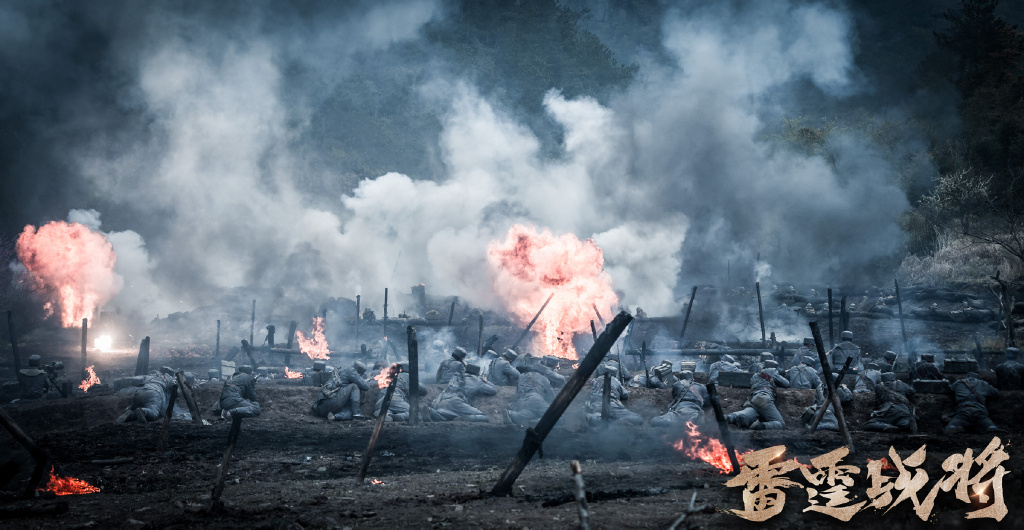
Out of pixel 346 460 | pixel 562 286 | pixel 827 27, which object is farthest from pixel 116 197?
pixel 827 27

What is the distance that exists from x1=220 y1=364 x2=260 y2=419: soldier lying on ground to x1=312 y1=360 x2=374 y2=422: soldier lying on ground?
1.47 metres

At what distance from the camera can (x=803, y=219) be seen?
4169 cm

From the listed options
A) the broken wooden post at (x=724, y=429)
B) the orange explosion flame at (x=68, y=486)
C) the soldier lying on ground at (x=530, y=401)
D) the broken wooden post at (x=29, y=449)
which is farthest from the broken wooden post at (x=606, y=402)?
the broken wooden post at (x=29, y=449)

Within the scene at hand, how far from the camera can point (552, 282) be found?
1072 inches

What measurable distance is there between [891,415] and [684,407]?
4.14 m

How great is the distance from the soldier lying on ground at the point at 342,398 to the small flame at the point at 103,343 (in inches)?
948

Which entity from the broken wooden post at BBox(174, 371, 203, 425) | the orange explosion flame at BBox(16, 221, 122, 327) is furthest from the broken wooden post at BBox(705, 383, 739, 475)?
the orange explosion flame at BBox(16, 221, 122, 327)

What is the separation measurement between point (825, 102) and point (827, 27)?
8.44 m

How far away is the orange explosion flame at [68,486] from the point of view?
7.95m

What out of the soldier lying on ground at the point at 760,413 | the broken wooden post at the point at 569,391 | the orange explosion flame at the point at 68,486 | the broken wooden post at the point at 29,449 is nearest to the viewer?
the broken wooden post at the point at 569,391

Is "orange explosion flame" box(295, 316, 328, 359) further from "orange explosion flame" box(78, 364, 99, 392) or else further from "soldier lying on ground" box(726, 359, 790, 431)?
"soldier lying on ground" box(726, 359, 790, 431)

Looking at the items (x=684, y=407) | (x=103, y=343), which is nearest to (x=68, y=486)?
(x=684, y=407)

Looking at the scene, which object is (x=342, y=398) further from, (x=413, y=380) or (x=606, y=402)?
(x=606, y=402)

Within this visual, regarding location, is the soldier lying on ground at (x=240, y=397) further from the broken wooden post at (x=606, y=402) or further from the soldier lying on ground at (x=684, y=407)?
the soldier lying on ground at (x=684, y=407)
